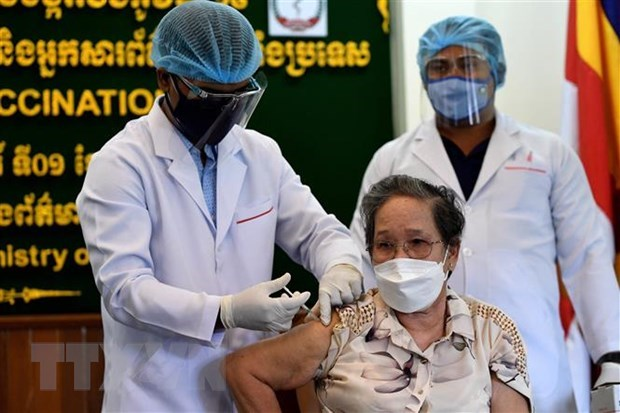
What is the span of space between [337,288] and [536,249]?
0.93 meters

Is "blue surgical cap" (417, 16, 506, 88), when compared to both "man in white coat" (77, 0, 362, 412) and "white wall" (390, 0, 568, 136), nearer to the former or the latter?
"white wall" (390, 0, 568, 136)

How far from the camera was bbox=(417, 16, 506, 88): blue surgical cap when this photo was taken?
2740mm

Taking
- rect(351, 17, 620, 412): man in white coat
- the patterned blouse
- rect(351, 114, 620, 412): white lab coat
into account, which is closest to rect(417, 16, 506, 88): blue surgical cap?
rect(351, 17, 620, 412): man in white coat

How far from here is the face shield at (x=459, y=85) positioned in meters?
2.70

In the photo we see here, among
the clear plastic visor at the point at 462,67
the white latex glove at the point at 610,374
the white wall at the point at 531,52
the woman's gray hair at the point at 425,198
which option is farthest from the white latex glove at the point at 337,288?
the white wall at the point at 531,52

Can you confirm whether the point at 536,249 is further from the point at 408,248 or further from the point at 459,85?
the point at 408,248

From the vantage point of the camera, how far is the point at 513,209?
2656mm

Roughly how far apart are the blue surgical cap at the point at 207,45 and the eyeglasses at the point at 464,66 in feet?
2.92

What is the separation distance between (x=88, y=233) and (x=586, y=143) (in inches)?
74.7

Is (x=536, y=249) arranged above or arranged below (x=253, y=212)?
below

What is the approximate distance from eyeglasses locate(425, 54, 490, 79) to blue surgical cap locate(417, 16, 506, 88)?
0.02 meters

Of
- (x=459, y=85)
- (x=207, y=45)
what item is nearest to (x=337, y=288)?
(x=207, y=45)

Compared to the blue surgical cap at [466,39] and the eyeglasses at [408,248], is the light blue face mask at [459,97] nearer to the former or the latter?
the blue surgical cap at [466,39]

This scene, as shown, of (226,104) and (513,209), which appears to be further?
(513,209)
